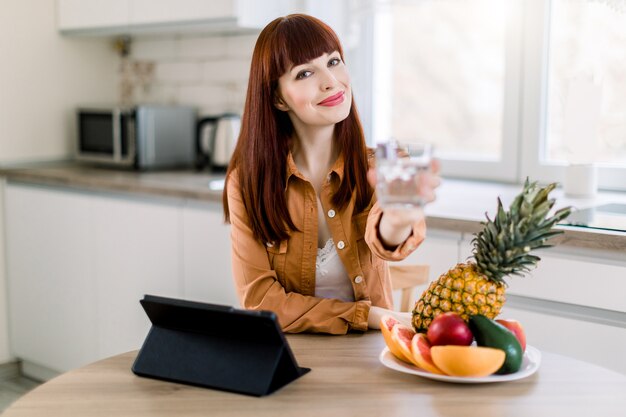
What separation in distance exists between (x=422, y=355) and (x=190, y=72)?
2.77 m

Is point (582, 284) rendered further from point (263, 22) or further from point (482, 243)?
point (263, 22)

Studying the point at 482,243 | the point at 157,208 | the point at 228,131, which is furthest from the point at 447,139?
the point at 482,243

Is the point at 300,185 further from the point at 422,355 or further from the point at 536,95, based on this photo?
the point at 536,95

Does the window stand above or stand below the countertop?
above

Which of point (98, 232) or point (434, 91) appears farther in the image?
point (434, 91)

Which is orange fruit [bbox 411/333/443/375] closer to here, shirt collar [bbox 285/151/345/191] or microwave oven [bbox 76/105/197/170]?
shirt collar [bbox 285/151/345/191]

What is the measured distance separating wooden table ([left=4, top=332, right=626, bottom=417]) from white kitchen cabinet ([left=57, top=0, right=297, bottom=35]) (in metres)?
2.05

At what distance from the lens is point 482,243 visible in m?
1.33

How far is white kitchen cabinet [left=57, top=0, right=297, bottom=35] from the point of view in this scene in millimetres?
3176

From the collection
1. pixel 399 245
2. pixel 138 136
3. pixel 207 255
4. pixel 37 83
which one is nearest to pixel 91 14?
pixel 37 83

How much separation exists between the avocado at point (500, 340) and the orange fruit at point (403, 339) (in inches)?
4.5

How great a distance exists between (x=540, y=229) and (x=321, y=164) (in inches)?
25.2

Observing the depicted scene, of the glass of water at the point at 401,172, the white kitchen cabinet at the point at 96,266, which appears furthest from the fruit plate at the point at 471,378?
the white kitchen cabinet at the point at 96,266

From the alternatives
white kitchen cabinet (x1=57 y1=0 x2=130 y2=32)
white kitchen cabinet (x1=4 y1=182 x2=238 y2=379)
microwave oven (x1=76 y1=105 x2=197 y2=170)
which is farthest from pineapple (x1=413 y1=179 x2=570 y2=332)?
white kitchen cabinet (x1=57 y1=0 x2=130 y2=32)
